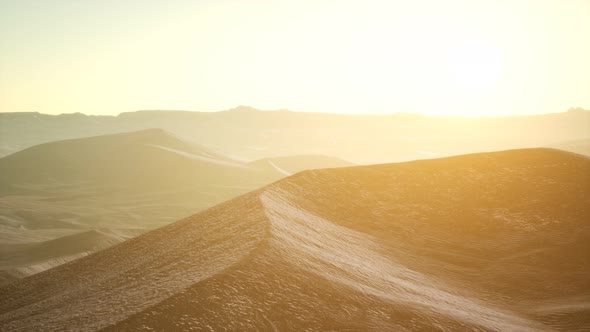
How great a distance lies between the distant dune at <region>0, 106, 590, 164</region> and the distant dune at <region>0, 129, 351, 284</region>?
125 feet

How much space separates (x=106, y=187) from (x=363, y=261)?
151 ft

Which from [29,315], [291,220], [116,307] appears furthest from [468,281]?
[29,315]

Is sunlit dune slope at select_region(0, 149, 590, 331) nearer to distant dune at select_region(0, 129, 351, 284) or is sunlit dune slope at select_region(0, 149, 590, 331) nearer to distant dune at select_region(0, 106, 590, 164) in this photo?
distant dune at select_region(0, 129, 351, 284)

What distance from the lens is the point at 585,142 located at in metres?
70.1

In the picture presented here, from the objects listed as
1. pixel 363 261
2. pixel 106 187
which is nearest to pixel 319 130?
pixel 106 187

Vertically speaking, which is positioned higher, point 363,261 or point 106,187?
point 363,261

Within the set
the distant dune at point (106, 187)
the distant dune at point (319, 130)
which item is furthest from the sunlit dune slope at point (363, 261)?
the distant dune at point (319, 130)

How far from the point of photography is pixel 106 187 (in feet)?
167

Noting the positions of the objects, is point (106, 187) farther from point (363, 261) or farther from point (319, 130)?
point (319, 130)

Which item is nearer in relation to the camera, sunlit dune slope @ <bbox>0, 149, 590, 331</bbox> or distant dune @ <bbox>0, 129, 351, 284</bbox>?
sunlit dune slope @ <bbox>0, 149, 590, 331</bbox>

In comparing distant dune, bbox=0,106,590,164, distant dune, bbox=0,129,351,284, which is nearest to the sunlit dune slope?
distant dune, bbox=0,129,351,284

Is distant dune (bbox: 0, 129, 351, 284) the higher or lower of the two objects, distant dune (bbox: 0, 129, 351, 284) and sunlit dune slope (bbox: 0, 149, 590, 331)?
the lower

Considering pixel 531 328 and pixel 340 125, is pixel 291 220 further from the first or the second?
pixel 340 125

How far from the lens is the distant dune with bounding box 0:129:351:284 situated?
85.7 feet
